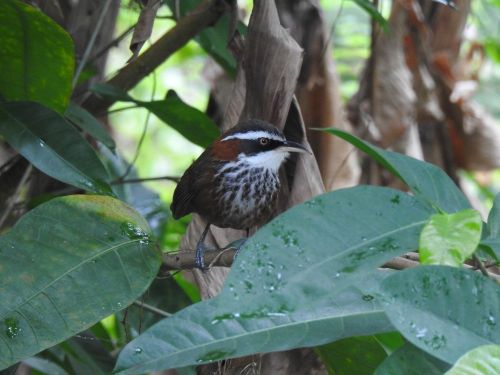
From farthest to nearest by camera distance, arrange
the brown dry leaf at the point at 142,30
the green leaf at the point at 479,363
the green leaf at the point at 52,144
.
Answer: the green leaf at the point at 52,144 < the brown dry leaf at the point at 142,30 < the green leaf at the point at 479,363

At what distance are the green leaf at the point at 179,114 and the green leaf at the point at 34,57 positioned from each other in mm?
236

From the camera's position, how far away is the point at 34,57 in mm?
2434

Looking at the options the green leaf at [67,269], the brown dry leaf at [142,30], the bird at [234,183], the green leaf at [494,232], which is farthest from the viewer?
the bird at [234,183]

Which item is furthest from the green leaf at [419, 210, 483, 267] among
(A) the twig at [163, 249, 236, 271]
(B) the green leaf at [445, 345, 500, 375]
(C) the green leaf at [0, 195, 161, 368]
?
(A) the twig at [163, 249, 236, 271]

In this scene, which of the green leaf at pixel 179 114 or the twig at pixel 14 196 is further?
the green leaf at pixel 179 114

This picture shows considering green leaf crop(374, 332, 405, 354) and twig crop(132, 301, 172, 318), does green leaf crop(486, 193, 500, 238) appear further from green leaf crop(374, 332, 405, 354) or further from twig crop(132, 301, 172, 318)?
twig crop(132, 301, 172, 318)

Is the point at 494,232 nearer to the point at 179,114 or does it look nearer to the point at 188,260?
the point at 188,260

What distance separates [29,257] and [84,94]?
144 cm

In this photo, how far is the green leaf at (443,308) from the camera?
4.06ft

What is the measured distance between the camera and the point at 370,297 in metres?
1.71

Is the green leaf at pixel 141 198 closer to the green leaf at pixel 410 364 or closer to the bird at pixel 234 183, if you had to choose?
the bird at pixel 234 183

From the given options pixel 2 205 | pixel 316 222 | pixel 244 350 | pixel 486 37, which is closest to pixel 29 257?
pixel 244 350

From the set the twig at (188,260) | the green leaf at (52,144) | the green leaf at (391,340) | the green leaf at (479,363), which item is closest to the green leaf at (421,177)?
the green leaf at (479,363)

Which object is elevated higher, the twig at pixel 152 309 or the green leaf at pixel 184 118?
the green leaf at pixel 184 118
